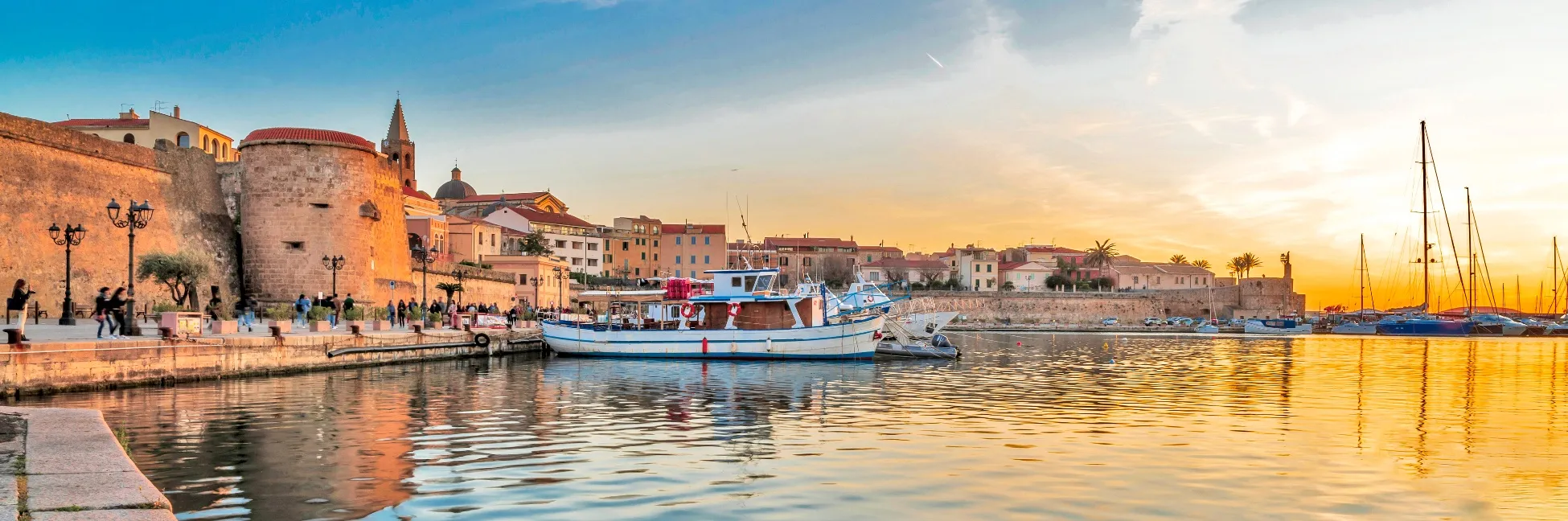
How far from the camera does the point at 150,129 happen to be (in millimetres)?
59156

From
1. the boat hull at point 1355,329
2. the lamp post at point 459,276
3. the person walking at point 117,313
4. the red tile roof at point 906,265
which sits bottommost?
the boat hull at point 1355,329

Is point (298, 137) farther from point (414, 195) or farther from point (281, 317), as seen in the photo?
point (414, 195)

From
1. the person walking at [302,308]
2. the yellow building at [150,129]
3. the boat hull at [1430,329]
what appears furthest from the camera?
the boat hull at [1430,329]

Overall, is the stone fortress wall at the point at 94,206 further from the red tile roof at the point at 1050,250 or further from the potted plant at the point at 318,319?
the red tile roof at the point at 1050,250

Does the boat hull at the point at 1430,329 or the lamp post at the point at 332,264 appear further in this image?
the boat hull at the point at 1430,329

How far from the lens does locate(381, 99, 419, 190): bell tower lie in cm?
8469

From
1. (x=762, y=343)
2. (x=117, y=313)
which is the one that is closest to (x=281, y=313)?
(x=117, y=313)

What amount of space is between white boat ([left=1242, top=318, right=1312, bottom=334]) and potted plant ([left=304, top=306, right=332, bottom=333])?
195ft

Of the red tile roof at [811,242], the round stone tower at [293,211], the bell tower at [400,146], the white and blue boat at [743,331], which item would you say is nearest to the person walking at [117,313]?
the white and blue boat at [743,331]

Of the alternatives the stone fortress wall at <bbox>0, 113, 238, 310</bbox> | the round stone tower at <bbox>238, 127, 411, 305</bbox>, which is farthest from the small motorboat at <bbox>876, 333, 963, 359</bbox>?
the stone fortress wall at <bbox>0, 113, 238, 310</bbox>

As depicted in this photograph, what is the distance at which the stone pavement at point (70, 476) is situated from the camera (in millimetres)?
5656

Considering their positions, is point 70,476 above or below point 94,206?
below

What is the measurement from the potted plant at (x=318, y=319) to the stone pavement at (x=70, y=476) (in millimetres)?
17706

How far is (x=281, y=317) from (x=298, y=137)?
9.13 metres
